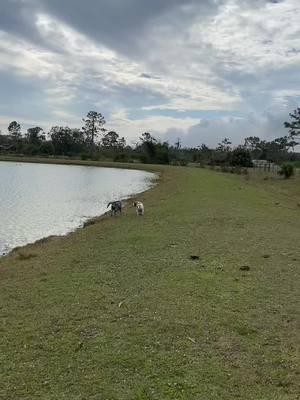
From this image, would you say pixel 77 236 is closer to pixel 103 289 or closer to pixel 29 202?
pixel 103 289

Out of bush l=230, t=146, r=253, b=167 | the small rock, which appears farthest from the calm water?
bush l=230, t=146, r=253, b=167

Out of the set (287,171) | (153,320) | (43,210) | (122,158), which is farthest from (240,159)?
(153,320)

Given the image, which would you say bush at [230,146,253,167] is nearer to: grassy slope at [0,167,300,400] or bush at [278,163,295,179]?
bush at [278,163,295,179]

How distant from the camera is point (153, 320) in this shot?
6.81 metres

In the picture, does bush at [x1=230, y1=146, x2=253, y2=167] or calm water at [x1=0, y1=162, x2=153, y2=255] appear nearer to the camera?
calm water at [x1=0, y1=162, x2=153, y2=255]

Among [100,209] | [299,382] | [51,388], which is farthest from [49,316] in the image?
[100,209]

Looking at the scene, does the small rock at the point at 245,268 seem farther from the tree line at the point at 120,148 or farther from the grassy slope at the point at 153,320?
the tree line at the point at 120,148

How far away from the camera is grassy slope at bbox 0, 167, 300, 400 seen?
5000mm

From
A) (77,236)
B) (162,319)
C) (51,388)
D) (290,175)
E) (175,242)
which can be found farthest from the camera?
(290,175)

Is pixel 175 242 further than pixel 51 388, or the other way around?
pixel 175 242

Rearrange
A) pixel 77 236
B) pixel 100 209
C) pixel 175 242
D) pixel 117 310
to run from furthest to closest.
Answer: pixel 100 209 < pixel 77 236 < pixel 175 242 < pixel 117 310

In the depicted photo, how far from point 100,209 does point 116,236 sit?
42.1 ft

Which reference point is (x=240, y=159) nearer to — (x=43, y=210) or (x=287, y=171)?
(x=287, y=171)

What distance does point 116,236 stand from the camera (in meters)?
14.7
